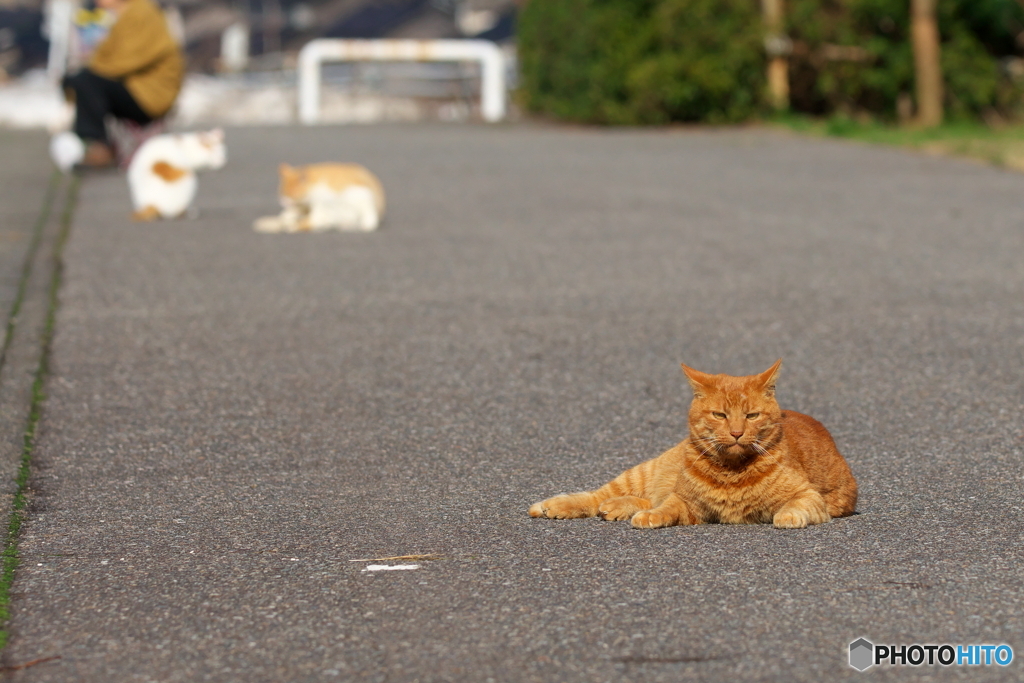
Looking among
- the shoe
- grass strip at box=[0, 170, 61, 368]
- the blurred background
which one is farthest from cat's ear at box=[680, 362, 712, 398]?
the blurred background

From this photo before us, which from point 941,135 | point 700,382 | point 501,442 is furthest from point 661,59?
point 700,382

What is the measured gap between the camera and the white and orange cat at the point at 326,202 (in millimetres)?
9281

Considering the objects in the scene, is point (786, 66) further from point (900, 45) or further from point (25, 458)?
point (25, 458)

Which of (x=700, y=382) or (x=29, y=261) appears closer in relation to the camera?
(x=700, y=382)

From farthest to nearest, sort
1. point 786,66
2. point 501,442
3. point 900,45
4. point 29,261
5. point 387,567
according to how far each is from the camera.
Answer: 1. point 786,66
2. point 900,45
3. point 29,261
4. point 501,442
5. point 387,567

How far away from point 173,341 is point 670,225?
431 centimetres

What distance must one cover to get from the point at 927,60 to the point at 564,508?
13.5 metres

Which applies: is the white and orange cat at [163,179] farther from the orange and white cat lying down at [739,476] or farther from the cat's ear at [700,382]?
the cat's ear at [700,382]

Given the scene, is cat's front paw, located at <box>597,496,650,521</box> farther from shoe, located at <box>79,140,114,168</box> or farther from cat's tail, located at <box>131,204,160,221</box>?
shoe, located at <box>79,140,114,168</box>

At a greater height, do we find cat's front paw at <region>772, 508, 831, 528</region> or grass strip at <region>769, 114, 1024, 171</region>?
cat's front paw at <region>772, 508, 831, 528</region>

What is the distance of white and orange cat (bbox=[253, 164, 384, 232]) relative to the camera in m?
9.28

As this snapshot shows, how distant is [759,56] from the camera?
16688 millimetres

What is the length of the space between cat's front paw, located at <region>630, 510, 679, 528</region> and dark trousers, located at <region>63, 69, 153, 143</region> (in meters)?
9.72

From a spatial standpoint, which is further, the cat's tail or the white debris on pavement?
the cat's tail
